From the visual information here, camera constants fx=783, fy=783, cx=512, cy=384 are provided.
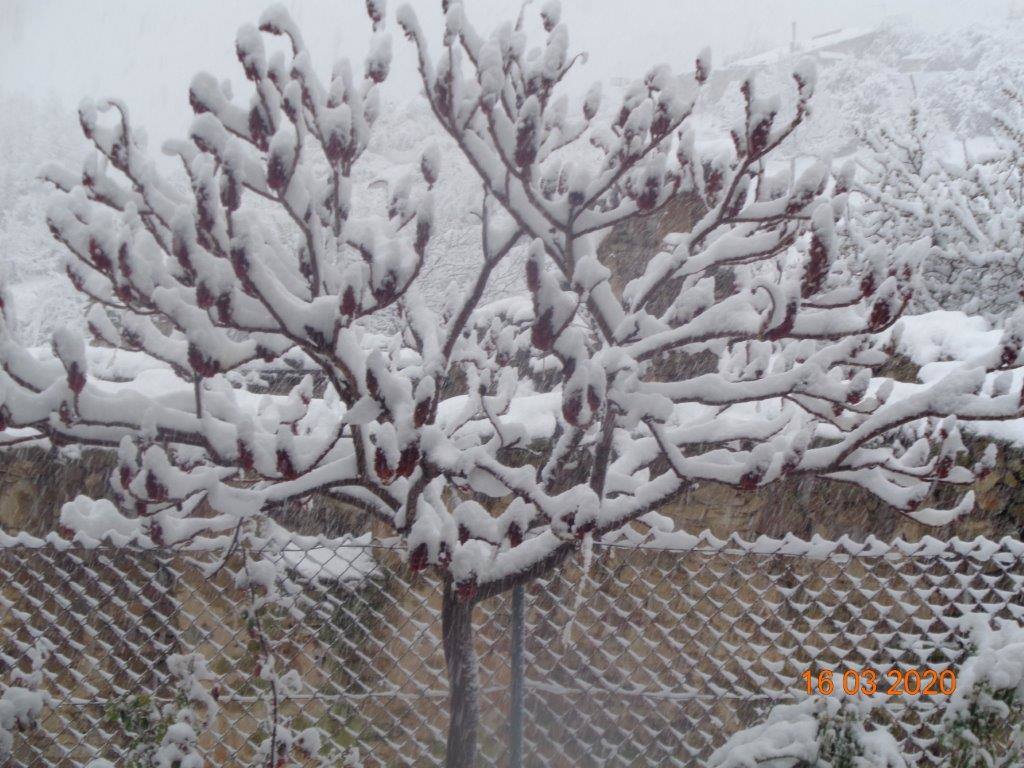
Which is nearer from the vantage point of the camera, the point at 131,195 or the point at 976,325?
the point at 131,195

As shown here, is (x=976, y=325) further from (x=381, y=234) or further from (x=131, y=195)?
(x=131, y=195)

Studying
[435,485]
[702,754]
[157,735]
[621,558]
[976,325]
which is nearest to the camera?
[157,735]

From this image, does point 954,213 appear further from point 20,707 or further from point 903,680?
point 20,707

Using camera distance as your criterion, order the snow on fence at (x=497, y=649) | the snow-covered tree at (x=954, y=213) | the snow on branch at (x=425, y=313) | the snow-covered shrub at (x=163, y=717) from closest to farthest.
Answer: the snow on branch at (x=425, y=313), the snow-covered shrub at (x=163, y=717), the snow on fence at (x=497, y=649), the snow-covered tree at (x=954, y=213)

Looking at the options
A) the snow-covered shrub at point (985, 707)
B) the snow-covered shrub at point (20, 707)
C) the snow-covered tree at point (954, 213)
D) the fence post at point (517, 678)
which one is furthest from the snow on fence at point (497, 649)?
the snow-covered tree at point (954, 213)

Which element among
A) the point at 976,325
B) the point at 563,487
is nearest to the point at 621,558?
the point at 563,487

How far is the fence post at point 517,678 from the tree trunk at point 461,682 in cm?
13

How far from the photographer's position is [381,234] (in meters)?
2.23

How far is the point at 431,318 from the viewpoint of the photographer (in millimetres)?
2518

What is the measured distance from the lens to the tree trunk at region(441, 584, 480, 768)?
7.59 ft

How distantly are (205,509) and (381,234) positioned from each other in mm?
2540

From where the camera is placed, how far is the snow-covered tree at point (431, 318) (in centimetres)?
179

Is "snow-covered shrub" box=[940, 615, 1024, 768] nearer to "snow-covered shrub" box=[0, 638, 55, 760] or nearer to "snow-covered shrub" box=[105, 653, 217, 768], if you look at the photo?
"snow-covered shrub" box=[105, 653, 217, 768]

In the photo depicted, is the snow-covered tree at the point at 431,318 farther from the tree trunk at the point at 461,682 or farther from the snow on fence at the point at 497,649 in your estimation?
the snow on fence at the point at 497,649
